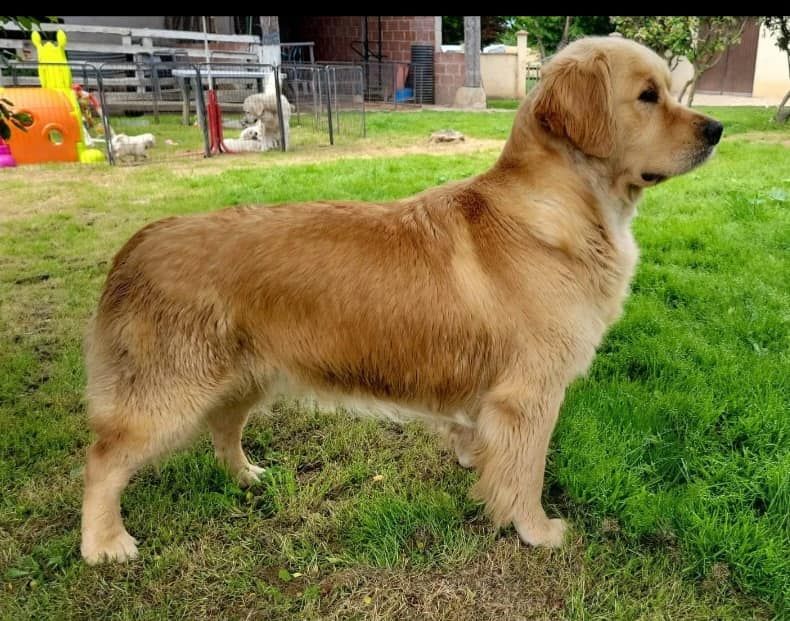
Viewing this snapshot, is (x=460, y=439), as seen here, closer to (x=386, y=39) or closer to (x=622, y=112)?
(x=622, y=112)

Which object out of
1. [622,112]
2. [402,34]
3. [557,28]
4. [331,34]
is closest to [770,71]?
[557,28]

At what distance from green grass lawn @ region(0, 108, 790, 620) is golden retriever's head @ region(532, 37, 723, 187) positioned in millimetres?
1299

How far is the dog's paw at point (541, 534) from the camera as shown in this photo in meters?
2.44

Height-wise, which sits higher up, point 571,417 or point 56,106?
point 56,106

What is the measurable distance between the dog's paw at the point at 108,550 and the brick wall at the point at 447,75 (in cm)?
2149

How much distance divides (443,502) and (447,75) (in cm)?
2158

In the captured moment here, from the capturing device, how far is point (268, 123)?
12.0 meters

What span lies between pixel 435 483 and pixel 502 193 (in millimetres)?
1333

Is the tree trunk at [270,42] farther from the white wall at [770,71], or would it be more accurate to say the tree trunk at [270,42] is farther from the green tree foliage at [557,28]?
the white wall at [770,71]

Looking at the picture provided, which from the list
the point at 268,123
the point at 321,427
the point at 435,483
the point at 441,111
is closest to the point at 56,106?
the point at 268,123

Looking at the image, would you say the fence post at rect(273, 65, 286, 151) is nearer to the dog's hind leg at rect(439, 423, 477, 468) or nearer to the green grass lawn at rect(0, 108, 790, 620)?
the green grass lawn at rect(0, 108, 790, 620)

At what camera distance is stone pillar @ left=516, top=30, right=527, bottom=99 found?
966 inches

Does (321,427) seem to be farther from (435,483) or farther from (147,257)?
(147,257)

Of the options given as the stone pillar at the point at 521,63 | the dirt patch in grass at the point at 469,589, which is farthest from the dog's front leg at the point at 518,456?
the stone pillar at the point at 521,63
